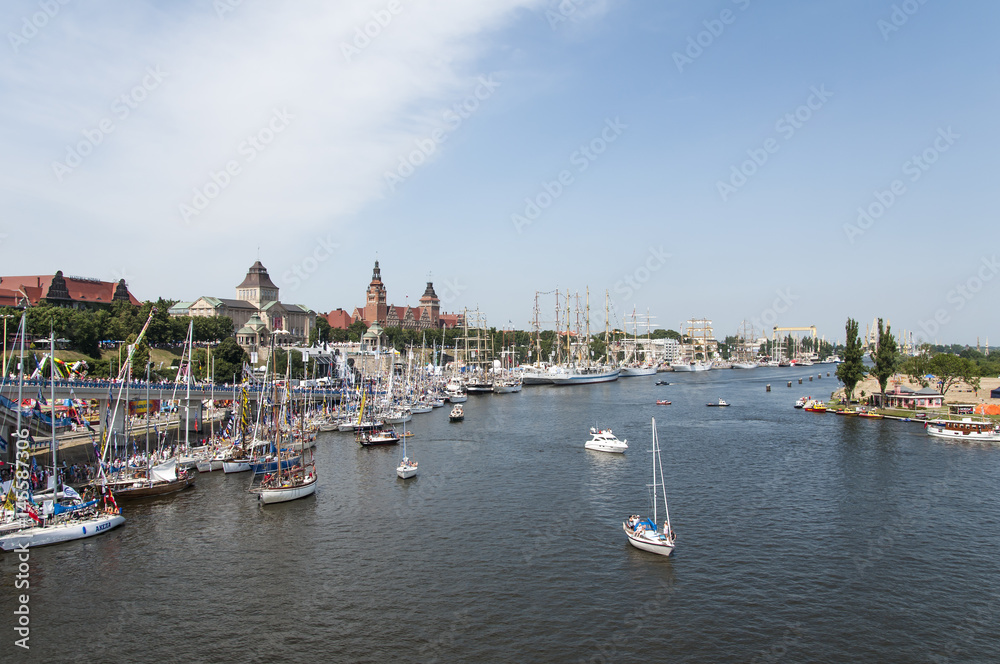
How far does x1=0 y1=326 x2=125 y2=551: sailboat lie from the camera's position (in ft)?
133

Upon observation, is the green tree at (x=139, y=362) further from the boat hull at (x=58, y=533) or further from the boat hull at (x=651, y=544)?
the boat hull at (x=651, y=544)

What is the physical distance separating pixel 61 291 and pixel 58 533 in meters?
149

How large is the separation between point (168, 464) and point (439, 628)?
3684 centimetres

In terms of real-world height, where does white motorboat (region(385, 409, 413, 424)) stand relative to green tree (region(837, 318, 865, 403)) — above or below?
below

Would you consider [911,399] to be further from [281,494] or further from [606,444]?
[281,494]

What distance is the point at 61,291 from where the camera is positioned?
164m

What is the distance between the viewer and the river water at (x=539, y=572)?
97.6ft

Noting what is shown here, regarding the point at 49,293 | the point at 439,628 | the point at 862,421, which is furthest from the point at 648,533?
the point at 49,293

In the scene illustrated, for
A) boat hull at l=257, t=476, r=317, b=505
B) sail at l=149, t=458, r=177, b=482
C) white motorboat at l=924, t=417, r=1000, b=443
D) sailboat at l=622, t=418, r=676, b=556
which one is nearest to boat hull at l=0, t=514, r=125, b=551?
boat hull at l=257, t=476, r=317, b=505

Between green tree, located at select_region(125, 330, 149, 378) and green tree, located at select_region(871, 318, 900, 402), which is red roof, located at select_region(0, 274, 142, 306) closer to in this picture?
green tree, located at select_region(125, 330, 149, 378)

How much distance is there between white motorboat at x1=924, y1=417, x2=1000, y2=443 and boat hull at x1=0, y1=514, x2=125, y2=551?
299 ft

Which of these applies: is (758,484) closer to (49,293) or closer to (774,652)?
(774,652)

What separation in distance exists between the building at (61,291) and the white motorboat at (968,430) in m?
179

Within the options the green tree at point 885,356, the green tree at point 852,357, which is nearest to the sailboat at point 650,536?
the green tree at point 885,356
